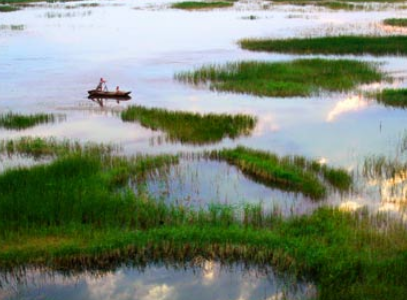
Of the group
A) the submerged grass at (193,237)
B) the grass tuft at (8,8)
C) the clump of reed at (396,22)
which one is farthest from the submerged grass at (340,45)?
the grass tuft at (8,8)

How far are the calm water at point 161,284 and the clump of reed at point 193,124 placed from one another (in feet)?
24.9

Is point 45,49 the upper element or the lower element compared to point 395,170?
upper

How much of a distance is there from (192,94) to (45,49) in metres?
16.2

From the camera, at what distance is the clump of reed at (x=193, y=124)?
17.4 meters

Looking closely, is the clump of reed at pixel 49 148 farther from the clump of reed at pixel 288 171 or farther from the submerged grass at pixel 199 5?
the submerged grass at pixel 199 5

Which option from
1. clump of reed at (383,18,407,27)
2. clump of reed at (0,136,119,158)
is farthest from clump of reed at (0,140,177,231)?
clump of reed at (383,18,407,27)


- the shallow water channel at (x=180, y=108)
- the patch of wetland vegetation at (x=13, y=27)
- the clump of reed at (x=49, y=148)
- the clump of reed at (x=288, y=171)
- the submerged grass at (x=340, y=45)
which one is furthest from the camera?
the patch of wetland vegetation at (x=13, y=27)

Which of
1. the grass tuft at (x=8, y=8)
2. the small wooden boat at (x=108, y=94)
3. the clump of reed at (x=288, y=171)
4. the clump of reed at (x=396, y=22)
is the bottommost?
the clump of reed at (x=288, y=171)

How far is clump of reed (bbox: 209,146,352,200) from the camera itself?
42.9ft

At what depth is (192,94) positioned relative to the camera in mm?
24016

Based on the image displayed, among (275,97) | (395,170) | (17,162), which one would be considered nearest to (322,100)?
(275,97)

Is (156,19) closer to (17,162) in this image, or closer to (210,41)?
→ (210,41)

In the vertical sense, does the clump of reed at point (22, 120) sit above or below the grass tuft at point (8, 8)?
below

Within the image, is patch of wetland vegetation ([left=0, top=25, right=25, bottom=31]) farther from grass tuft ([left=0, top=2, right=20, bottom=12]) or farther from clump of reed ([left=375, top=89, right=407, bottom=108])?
clump of reed ([left=375, top=89, right=407, bottom=108])
